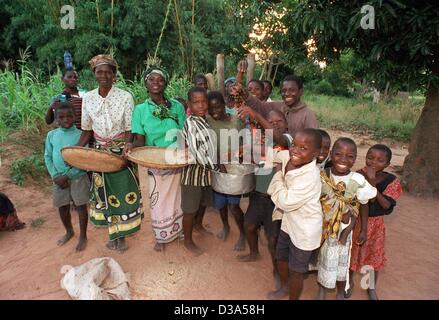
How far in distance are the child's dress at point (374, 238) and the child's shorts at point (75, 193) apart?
2.25 meters

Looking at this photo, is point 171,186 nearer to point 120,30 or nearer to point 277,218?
point 277,218

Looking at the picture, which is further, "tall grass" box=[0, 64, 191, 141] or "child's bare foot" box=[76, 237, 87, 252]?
"tall grass" box=[0, 64, 191, 141]

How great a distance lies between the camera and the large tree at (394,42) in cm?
304

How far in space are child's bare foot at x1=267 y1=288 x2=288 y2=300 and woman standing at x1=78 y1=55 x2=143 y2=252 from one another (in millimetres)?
1346

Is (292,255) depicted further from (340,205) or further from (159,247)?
(159,247)

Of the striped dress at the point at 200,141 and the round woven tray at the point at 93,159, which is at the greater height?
the striped dress at the point at 200,141

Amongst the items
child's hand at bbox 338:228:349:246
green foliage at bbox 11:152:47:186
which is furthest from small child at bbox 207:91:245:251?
green foliage at bbox 11:152:47:186

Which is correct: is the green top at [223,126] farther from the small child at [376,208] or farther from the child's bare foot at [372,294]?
the child's bare foot at [372,294]

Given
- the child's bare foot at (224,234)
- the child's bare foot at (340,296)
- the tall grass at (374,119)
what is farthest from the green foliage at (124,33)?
the child's bare foot at (340,296)

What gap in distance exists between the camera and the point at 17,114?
16.2 feet

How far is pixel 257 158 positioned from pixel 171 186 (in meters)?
0.88

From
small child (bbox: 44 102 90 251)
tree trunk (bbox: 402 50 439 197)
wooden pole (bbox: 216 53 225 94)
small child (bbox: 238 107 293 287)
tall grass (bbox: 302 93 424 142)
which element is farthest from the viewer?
tall grass (bbox: 302 93 424 142)

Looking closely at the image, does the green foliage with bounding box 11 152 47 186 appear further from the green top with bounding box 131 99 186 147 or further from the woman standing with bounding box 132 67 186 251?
the green top with bounding box 131 99 186 147

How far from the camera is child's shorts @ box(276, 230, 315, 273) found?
2.08 metres
